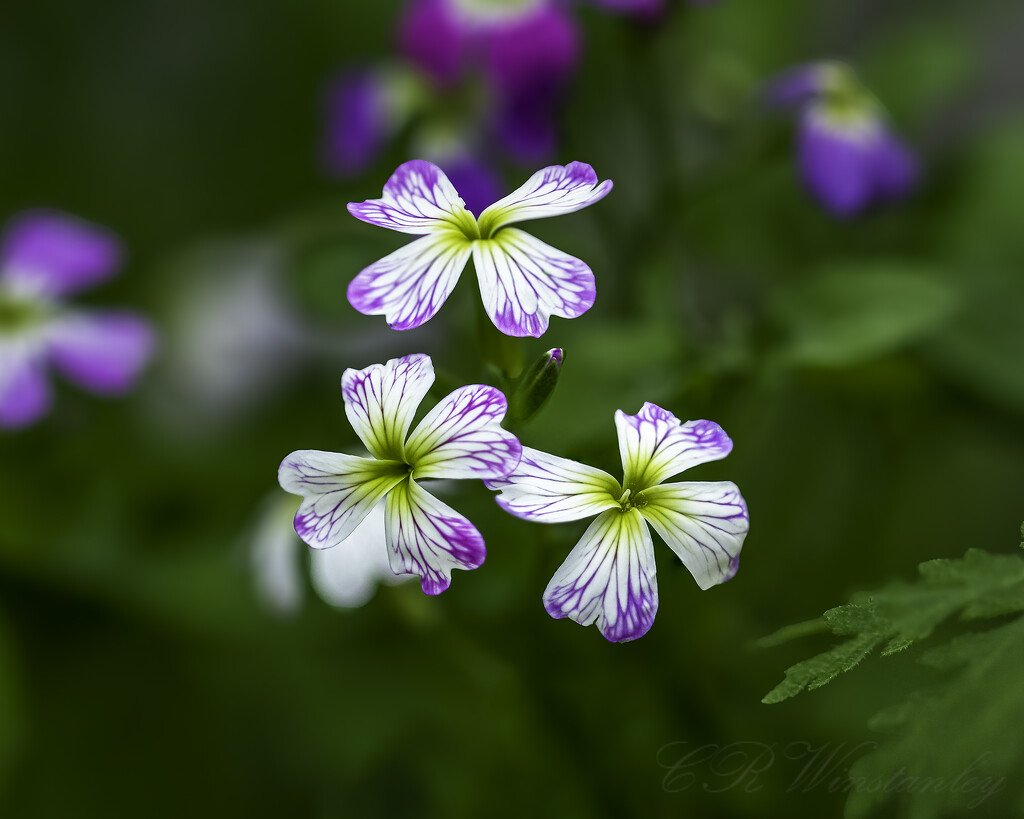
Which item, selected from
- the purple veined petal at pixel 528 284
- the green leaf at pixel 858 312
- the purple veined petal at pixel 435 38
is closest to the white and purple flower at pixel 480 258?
the purple veined petal at pixel 528 284

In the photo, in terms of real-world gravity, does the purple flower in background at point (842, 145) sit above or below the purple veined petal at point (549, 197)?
above

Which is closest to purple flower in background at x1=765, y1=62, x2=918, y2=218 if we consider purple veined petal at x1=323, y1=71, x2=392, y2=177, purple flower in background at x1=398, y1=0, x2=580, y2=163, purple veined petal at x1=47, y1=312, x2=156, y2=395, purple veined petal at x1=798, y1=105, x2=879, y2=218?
purple veined petal at x1=798, y1=105, x2=879, y2=218

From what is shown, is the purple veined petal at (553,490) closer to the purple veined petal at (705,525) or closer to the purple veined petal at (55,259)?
the purple veined petal at (705,525)

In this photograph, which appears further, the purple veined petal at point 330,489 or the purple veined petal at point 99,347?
the purple veined petal at point 99,347

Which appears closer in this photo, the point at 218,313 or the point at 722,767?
the point at 722,767

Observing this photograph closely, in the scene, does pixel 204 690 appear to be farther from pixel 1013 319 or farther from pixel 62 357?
pixel 1013 319

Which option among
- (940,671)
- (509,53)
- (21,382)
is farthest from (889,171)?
(21,382)

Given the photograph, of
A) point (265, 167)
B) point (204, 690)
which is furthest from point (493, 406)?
point (265, 167)

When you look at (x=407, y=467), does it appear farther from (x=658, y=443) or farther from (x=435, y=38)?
(x=435, y=38)
